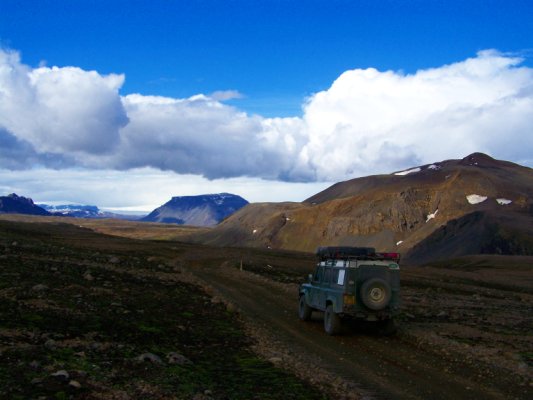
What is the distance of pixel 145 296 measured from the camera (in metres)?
22.6

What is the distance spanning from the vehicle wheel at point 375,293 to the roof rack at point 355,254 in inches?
41.7

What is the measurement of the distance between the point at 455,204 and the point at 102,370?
131 metres

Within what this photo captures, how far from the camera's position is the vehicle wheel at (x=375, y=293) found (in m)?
17.1

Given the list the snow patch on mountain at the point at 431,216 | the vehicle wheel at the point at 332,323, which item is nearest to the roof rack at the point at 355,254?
the vehicle wheel at the point at 332,323

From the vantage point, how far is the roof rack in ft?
59.6

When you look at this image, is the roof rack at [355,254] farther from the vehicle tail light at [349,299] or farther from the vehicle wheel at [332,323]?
the vehicle wheel at [332,323]

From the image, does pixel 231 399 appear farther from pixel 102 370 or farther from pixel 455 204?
pixel 455 204

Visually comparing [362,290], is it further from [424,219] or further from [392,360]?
[424,219]

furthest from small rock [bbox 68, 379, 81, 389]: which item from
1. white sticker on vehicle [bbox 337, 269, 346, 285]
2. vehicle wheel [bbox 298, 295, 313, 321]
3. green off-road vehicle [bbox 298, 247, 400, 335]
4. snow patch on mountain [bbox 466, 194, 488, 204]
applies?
A: snow patch on mountain [bbox 466, 194, 488, 204]

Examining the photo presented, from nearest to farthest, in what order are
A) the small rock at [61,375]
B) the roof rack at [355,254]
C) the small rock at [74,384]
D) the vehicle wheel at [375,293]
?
the small rock at [74,384] → the small rock at [61,375] → the vehicle wheel at [375,293] → the roof rack at [355,254]

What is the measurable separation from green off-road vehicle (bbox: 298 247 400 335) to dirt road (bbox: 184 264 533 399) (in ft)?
2.47

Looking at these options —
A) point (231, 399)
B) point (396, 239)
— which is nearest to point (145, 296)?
point (231, 399)

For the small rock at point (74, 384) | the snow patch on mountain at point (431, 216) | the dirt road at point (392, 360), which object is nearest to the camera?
the small rock at point (74, 384)

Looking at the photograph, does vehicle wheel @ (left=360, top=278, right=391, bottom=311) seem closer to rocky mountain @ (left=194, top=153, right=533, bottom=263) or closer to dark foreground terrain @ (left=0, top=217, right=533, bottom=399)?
dark foreground terrain @ (left=0, top=217, right=533, bottom=399)
